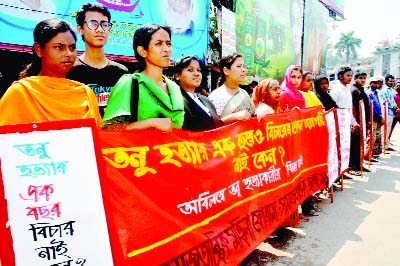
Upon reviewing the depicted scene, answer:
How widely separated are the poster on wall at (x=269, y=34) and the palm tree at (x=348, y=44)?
71960 millimetres

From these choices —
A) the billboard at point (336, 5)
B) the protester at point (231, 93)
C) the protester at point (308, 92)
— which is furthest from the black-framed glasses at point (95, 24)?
the billboard at point (336, 5)

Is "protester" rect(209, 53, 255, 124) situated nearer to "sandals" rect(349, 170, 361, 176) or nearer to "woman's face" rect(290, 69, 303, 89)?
"woman's face" rect(290, 69, 303, 89)

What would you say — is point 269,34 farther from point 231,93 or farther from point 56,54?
point 56,54

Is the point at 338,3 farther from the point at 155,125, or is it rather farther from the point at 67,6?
the point at 155,125

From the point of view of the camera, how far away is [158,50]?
2.39 m

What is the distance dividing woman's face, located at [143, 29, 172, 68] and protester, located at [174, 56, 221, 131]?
1.45ft

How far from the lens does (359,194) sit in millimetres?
5117

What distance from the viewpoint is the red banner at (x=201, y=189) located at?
1930 millimetres

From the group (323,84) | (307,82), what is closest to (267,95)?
(307,82)

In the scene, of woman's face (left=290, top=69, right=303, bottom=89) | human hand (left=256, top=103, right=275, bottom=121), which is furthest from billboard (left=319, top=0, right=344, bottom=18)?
human hand (left=256, top=103, right=275, bottom=121)

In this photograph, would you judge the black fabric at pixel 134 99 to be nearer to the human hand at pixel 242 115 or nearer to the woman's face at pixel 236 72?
the human hand at pixel 242 115

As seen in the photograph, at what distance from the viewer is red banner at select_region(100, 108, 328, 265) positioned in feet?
6.33

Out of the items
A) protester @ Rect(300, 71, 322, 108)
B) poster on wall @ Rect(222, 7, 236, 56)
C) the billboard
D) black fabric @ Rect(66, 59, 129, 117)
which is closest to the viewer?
black fabric @ Rect(66, 59, 129, 117)

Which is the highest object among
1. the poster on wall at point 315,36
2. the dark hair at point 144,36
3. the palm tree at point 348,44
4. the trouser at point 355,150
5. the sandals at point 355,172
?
the palm tree at point 348,44
